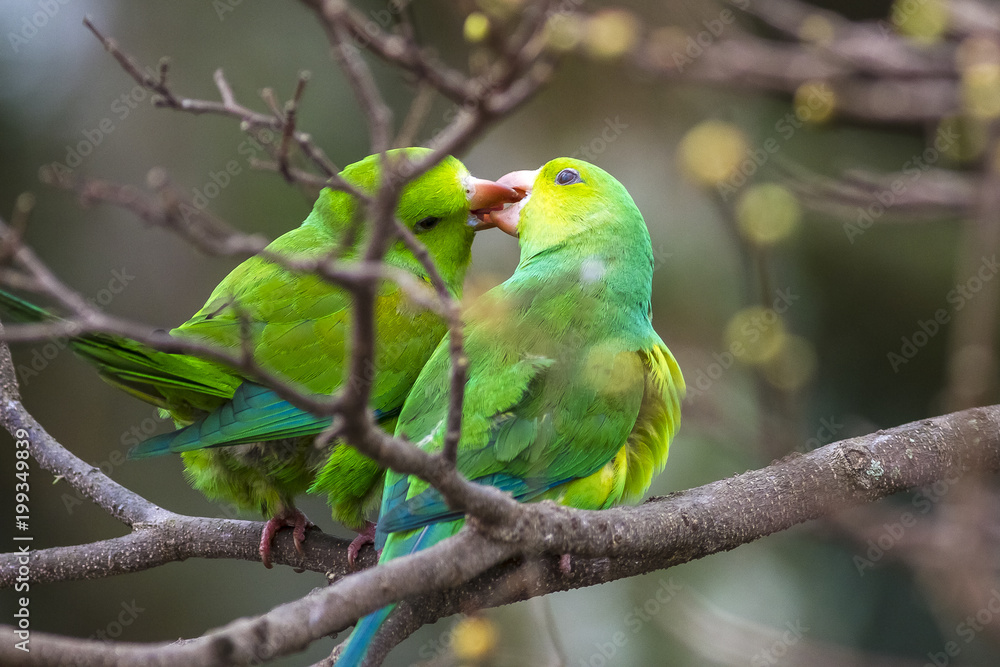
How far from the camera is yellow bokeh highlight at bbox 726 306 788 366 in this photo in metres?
1.45

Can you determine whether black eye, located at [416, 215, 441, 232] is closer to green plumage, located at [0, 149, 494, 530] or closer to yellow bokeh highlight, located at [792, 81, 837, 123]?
green plumage, located at [0, 149, 494, 530]

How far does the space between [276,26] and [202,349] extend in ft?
16.0

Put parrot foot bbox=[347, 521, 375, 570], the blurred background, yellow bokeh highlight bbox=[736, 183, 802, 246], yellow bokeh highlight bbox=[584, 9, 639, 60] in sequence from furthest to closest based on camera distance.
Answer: the blurred background < parrot foot bbox=[347, 521, 375, 570] < yellow bokeh highlight bbox=[584, 9, 639, 60] < yellow bokeh highlight bbox=[736, 183, 802, 246]

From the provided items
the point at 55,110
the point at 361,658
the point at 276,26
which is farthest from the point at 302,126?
the point at 361,658

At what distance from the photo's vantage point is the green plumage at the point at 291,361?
2.57 metres

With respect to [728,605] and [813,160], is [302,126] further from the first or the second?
[728,605]

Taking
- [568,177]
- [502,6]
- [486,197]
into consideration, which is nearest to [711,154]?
[502,6]

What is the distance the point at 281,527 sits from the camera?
283 cm

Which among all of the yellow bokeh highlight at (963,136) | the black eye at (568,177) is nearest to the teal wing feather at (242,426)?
the black eye at (568,177)

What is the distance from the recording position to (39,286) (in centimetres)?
114

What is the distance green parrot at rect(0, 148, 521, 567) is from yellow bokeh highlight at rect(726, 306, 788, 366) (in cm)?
123

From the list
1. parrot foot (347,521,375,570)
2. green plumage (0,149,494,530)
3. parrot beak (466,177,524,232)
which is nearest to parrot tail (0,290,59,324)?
green plumage (0,149,494,530)

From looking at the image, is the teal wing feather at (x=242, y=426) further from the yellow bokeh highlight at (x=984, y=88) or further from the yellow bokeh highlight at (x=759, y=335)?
the yellow bokeh highlight at (x=984, y=88)

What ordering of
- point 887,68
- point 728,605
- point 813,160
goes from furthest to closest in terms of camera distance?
1. point 813,160
2. point 728,605
3. point 887,68
